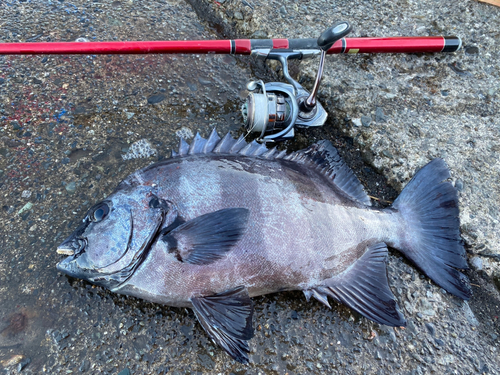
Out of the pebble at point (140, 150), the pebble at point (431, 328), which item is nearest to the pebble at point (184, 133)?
the pebble at point (140, 150)

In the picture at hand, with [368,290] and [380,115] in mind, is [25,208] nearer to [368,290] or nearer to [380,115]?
[368,290]

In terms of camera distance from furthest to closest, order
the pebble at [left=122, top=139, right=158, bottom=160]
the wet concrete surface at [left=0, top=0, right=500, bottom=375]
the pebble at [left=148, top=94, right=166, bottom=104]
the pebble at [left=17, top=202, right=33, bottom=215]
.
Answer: the pebble at [left=148, top=94, right=166, bottom=104]
the pebble at [left=122, top=139, right=158, bottom=160]
the pebble at [left=17, top=202, right=33, bottom=215]
the wet concrete surface at [left=0, top=0, right=500, bottom=375]

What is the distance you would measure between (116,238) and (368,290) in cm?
132

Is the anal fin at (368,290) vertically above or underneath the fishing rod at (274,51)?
underneath

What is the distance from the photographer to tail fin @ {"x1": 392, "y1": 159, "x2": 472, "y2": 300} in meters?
1.80

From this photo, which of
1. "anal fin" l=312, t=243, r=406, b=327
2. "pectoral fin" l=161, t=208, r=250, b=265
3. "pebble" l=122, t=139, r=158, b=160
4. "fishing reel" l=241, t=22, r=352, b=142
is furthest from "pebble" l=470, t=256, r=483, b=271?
"pebble" l=122, t=139, r=158, b=160

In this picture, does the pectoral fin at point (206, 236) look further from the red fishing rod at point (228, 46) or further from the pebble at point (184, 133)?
the red fishing rod at point (228, 46)

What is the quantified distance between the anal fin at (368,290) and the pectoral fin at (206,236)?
0.56 meters

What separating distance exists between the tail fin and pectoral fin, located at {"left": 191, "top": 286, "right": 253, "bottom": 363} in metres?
1.00

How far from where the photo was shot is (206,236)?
4.88 feet

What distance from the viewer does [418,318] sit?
1.80 meters

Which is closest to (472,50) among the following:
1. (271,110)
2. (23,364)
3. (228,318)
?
(271,110)

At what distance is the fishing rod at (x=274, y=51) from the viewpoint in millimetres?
1941

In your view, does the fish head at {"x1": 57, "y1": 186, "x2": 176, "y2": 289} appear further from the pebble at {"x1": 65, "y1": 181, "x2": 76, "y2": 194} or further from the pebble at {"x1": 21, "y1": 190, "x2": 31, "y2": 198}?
the pebble at {"x1": 21, "y1": 190, "x2": 31, "y2": 198}
